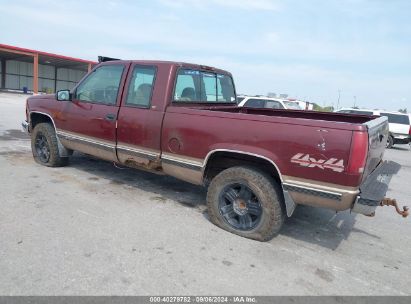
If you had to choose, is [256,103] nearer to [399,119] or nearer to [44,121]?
[44,121]

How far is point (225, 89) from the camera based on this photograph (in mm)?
5922

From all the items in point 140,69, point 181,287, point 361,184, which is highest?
point 140,69

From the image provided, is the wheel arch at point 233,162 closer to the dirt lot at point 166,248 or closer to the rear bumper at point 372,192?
the dirt lot at point 166,248

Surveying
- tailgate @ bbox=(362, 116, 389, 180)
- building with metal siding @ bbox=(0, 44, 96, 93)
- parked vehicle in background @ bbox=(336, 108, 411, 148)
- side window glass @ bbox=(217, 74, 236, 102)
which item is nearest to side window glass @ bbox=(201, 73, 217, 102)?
side window glass @ bbox=(217, 74, 236, 102)

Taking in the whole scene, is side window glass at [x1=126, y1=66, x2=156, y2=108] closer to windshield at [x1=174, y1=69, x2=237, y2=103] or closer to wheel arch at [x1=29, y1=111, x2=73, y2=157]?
windshield at [x1=174, y1=69, x2=237, y2=103]

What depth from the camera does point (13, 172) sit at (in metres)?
5.89

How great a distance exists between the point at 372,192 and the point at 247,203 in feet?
4.27

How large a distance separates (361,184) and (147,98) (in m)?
2.81

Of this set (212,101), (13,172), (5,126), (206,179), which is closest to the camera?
(206,179)

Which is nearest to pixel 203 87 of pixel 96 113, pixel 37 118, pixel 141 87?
pixel 141 87

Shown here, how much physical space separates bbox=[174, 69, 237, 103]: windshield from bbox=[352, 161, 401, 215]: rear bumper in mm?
2511

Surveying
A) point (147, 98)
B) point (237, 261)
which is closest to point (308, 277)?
point (237, 261)

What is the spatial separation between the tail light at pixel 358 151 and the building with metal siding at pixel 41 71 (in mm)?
39263

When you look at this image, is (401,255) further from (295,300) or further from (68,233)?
(68,233)
